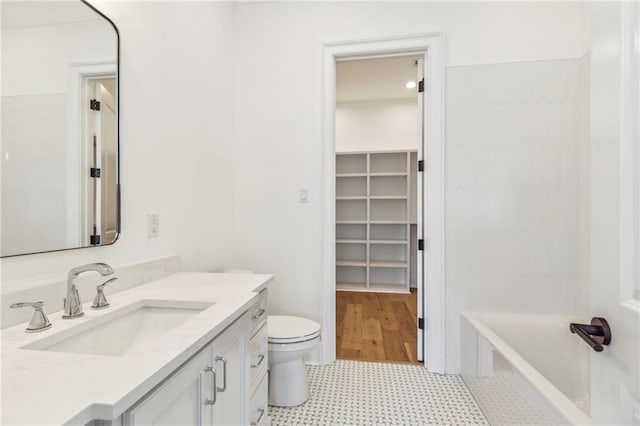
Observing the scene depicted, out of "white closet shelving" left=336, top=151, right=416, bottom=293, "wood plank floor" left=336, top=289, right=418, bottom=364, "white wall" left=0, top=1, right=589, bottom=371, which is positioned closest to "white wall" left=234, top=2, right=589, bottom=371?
"white wall" left=0, top=1, right=589, bottom=371

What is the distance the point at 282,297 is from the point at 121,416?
1.77 metres

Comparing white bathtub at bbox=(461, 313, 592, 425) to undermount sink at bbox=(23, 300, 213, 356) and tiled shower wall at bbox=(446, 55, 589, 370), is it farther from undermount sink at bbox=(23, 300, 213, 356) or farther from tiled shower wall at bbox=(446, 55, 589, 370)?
undermount sink at bbox=(23, 300, 213, 356)

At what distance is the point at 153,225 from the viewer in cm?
155

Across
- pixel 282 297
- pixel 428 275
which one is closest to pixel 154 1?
pixel 282 297

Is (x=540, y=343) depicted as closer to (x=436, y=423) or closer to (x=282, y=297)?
(x=436, y=423)

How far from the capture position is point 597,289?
751mm

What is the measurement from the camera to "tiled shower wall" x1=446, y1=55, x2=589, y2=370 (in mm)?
2078

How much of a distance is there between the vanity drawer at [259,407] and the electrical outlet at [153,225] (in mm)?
880

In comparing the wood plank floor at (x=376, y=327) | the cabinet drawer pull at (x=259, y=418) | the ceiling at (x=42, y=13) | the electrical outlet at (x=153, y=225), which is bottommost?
the wood plank floor at (x=376, y=327)

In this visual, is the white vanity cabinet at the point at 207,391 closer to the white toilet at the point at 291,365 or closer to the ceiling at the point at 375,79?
the white toilet at the point at 291,365

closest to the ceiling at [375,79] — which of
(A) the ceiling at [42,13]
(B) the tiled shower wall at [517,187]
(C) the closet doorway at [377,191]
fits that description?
(C) the closet doorway at [377,191]

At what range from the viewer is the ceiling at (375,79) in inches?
132

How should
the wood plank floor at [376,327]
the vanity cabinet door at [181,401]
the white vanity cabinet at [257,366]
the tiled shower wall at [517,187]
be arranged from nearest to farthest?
the vanity cabinet door at [181,401]
the white vanity cabinet at [257,366]
the tiled shower wall at [517,187]
the wood plank floor at [376,327]

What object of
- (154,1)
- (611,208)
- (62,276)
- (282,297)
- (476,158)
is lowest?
(282,297)
